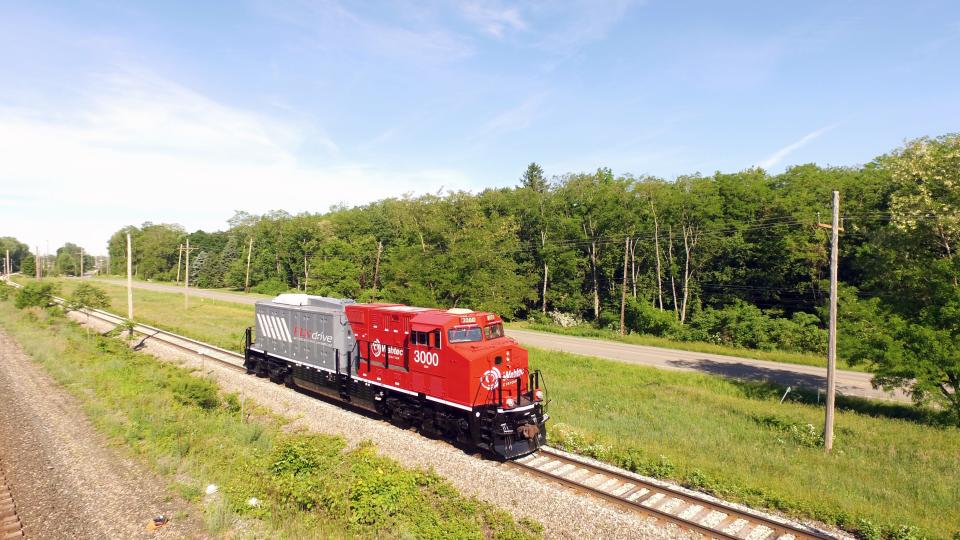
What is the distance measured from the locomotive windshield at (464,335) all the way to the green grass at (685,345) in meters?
24.4

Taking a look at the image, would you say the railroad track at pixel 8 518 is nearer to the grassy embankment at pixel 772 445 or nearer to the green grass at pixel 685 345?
the grassy embankment at pixel 772 445

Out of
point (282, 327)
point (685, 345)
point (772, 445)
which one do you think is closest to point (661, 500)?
point (772, 445)

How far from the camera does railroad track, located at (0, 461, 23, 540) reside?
9.76m

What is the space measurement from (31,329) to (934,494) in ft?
166

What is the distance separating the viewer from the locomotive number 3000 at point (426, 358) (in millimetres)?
14734

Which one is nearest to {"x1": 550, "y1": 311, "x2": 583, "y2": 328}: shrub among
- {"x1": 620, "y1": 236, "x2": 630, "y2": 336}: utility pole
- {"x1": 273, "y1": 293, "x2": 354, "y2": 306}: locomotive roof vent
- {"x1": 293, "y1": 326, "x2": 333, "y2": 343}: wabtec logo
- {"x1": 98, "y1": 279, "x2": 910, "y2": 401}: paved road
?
{"x1": 620, "y1": 236, "x2": 630, "y2": 336}: utility pole

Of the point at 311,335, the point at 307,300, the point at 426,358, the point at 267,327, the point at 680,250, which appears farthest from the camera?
the point at 680,250

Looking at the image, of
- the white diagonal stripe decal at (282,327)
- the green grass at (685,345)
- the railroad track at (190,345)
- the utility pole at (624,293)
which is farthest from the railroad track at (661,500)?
the utility pole at (624,293)

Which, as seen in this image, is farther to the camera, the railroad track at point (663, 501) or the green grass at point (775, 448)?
the green grass at point (775, 448)

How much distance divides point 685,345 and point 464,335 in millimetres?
A: 29608

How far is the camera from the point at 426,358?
15070 mm

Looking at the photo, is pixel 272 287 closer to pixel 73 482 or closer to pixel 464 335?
pixel 73 482

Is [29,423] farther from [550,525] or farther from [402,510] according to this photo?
[550,525]

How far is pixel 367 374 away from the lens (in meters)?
17.5
